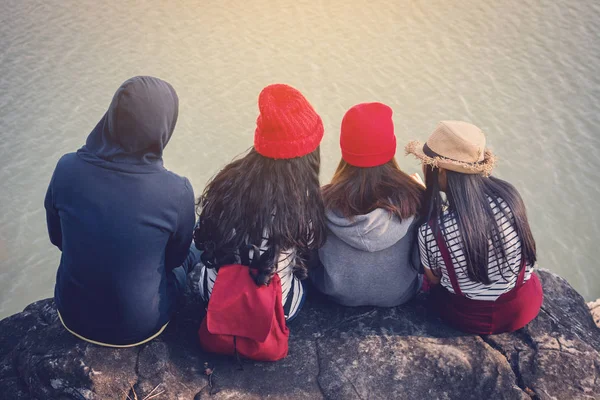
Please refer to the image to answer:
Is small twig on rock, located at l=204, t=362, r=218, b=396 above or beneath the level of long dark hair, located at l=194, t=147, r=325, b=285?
beneath

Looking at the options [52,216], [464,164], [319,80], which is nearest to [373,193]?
[464,164]

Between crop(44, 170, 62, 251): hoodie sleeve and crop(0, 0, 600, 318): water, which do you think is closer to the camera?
crop(44, 170, 62, 251): hoodie sleeve

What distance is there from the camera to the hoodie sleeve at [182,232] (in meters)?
2.06

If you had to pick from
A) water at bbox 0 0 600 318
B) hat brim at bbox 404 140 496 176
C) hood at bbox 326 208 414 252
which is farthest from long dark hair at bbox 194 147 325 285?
water at bbox 0 0 600 318

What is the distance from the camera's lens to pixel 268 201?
2014mm

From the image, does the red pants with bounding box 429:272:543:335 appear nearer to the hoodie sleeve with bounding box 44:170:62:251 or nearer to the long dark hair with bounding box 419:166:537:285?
the long dark hair with bounding box 419:166:537:285

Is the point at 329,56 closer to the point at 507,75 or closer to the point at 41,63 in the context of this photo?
the point at 507,75


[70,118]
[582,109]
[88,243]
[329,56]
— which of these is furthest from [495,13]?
[88,243]

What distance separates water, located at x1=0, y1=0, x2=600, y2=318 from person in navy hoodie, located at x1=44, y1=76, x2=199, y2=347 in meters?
2.33

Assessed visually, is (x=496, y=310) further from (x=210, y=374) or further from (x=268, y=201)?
(x=210, y=374)

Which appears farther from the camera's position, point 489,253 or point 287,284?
point 287,284

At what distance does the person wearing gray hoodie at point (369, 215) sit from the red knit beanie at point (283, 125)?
259mm

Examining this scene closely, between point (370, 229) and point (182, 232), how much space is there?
0.80m

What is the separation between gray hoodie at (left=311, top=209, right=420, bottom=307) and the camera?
223 cm
